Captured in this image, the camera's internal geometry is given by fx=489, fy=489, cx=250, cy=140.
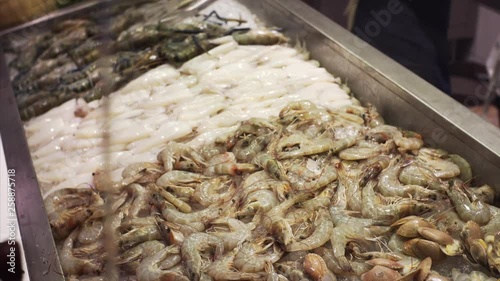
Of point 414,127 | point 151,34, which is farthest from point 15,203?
point 414,127

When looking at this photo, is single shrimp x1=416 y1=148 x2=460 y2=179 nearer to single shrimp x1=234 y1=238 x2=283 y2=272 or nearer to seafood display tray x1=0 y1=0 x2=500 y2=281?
seafood display tray x1=0 y1=0 x2=500 y2=281

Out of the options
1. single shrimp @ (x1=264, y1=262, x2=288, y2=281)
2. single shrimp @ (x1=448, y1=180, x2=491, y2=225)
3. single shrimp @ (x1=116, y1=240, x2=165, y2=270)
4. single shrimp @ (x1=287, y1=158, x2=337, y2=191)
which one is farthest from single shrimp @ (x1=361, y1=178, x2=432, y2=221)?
single shrimp @ (x1=116, y1=240, x2=165, y2=270)

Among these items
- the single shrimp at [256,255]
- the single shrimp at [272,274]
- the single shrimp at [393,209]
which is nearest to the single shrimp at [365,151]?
the single shrimp at [393,209]

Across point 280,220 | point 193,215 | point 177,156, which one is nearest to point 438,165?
point 280,220

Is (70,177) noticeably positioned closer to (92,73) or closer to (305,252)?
(92,73)

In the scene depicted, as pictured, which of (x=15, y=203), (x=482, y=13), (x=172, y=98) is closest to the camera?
(x=15, y=203)
